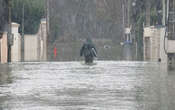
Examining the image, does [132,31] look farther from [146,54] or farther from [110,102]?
[110,102]

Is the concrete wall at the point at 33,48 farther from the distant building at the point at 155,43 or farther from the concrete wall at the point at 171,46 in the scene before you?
the concrete wall at the point at 171,46

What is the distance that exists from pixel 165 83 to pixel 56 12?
323 ft

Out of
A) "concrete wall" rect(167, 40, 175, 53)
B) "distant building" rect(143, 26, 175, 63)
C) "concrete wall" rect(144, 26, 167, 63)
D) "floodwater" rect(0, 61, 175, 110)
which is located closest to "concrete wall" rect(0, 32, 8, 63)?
"distant building" rect(143, 26, 175, 63)

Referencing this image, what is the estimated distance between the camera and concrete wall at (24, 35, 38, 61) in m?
59.9

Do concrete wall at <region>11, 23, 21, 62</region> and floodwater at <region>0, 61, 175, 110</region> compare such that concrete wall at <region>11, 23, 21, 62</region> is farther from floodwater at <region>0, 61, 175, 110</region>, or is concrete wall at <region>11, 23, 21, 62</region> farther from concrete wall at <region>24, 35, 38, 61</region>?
floodwater at <region>0, 61, 175, 110</region>

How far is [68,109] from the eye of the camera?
12.5m

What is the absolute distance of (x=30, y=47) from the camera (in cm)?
6094

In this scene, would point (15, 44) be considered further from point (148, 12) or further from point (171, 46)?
point (148, 12)

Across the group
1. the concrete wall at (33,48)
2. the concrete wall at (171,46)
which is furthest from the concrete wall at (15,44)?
the concrete wall at (171,46)

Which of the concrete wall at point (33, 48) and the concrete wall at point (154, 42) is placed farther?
the concrete wall at point (33, 48)

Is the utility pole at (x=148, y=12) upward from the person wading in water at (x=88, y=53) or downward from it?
upward

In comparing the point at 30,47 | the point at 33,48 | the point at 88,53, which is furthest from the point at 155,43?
the point at 88,53

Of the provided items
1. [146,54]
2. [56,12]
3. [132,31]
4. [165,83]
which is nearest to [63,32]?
[56,12]

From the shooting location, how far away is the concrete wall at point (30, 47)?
5987 centimetres
